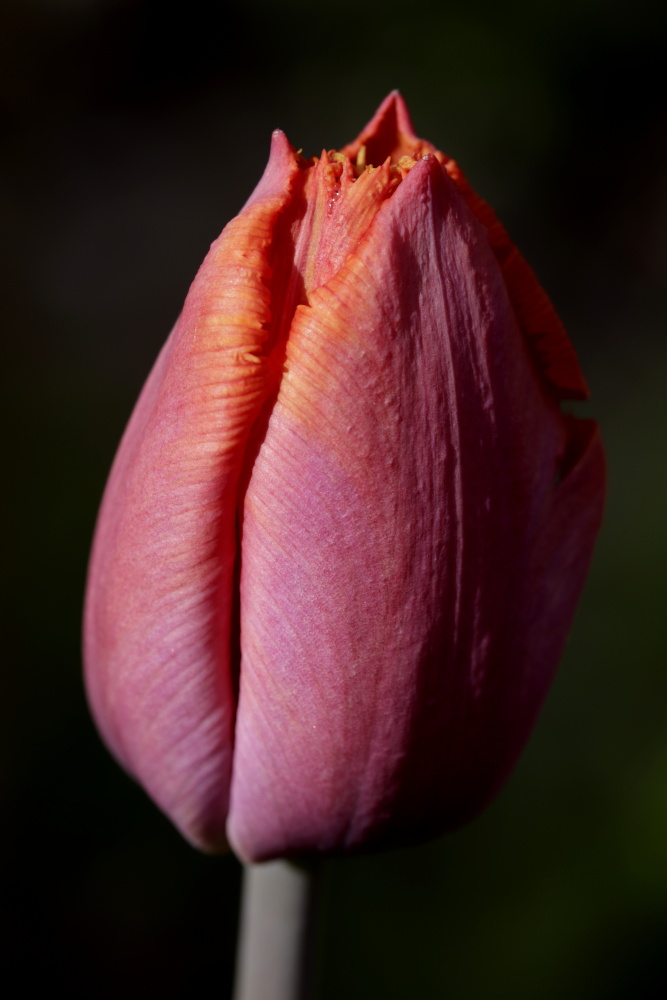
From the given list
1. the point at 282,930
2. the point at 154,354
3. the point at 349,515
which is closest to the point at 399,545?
the point at 349,515

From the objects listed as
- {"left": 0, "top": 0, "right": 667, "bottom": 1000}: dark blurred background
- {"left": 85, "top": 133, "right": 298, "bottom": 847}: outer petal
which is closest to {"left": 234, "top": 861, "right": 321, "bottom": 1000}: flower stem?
{"left": 85, "top": 133, "right": 298, "bottom": 847}: outer petal

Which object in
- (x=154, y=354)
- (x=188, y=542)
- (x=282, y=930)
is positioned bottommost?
(x=282, y=930)

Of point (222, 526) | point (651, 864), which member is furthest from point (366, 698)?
point (651, 864)

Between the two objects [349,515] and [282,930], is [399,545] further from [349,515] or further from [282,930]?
[282,930]

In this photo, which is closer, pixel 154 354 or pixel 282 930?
pixel 282 930

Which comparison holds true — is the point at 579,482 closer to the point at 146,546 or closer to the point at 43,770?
the point at 146,546

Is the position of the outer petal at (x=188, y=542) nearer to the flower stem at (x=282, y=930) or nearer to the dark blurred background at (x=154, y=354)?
the flower stem at (x=282, y=930)
